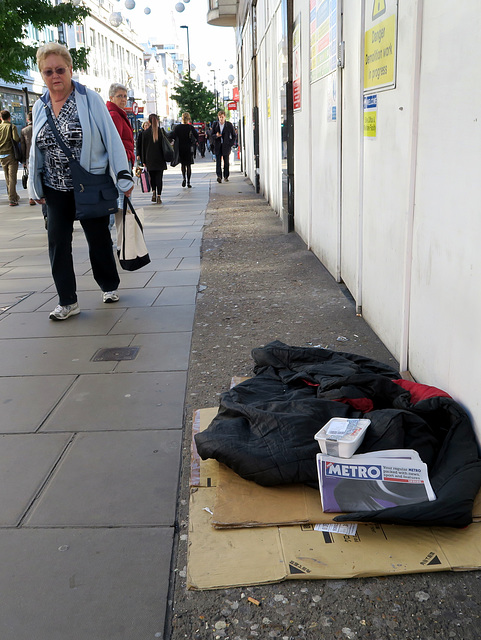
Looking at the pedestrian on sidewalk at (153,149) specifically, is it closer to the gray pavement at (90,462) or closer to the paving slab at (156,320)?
the gray pavement at (90,462)

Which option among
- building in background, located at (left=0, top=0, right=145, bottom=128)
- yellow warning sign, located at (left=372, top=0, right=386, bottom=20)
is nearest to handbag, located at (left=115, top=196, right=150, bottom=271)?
yellow warning sign, located at (left=372, top=0, right=386, bottom=20)

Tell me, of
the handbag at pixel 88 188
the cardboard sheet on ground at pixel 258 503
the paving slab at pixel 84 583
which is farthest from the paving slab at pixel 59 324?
the paving slab at pixel 84 583

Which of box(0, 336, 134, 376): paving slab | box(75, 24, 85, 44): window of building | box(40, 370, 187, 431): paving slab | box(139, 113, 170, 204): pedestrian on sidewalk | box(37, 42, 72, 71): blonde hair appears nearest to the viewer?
box(40, 370, 187, 431): paving slab

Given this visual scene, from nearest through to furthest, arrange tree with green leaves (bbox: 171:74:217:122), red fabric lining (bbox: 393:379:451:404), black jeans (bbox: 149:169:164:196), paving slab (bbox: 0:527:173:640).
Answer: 1. paving slab (bbox: 0:527:173:640)
2. red fabric lining (bbox: 393:379:451:404)
3. black jeans (bbox: 149:169:164:196)
4. tree with green leaves (bbox: 171:74:217:122)

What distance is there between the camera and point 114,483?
270 cm

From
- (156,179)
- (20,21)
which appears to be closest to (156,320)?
(156,179)

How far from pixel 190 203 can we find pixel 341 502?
41.5ft

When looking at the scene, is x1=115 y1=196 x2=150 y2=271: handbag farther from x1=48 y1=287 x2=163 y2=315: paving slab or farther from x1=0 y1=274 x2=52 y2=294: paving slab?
x1=0 y1=274 x2=52 y2=294: paving slab

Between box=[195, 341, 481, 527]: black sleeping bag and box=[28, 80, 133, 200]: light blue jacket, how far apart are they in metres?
2.50

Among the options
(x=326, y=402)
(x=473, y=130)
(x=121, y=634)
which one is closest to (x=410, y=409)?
(x=326, y=402)

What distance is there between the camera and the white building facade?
259 cm

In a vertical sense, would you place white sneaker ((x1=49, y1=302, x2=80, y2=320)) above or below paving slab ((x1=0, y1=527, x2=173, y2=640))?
above

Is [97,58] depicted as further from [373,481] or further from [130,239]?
[373,481]

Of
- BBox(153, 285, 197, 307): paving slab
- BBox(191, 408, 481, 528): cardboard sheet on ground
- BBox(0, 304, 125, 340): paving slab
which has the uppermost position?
BBox(191, 408, 481, 528): cardboard sheet on ground
